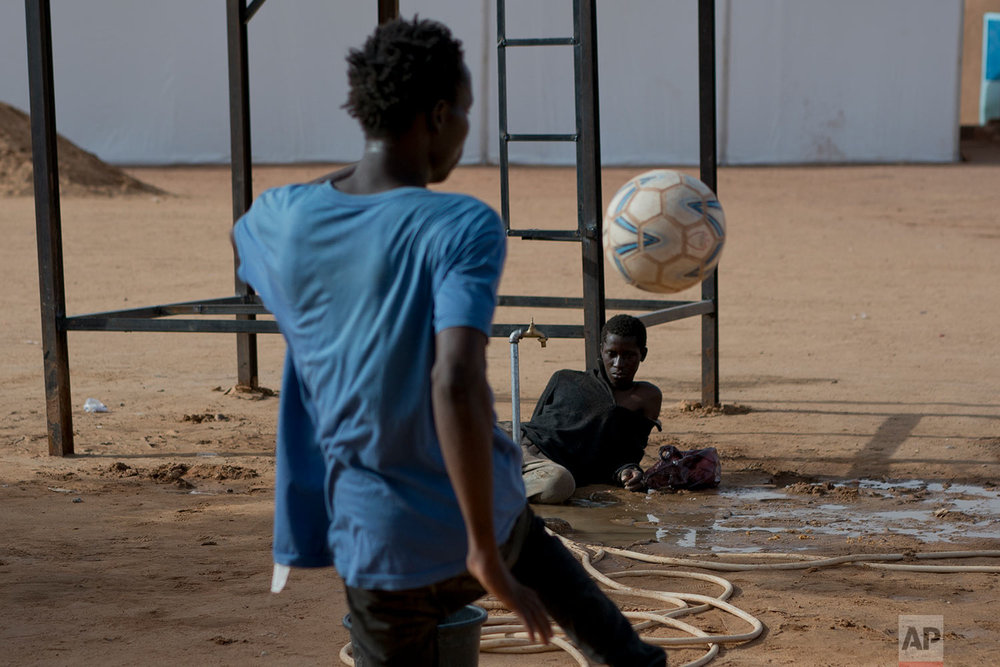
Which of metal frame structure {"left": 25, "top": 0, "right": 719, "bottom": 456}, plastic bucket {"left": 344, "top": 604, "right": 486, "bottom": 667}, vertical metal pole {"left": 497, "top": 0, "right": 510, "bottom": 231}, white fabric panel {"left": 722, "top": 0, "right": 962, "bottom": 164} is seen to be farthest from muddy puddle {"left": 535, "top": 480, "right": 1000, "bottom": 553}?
white fabric panel {"left": 722, "top": 0, "right": 962, "bottom": 164}

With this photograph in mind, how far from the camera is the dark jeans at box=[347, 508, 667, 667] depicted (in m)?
2.17

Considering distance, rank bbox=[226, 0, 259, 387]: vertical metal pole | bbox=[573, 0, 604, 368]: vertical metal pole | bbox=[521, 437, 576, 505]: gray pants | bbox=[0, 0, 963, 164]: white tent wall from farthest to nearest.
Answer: bbox=[0, 0, 963, 164]: white tent wall → bbox=[226, 0, 259, 387]: vertical metal pole → bbox=[573, 0, 604, 368]: vertical metal pole → bbox=[521, 437, 576, 505]: gray pants

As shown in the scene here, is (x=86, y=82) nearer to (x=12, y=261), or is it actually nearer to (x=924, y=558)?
(x=12, y=261)

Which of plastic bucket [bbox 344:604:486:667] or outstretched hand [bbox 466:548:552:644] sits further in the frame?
plastic bucket [bbox 344:604:486:667]

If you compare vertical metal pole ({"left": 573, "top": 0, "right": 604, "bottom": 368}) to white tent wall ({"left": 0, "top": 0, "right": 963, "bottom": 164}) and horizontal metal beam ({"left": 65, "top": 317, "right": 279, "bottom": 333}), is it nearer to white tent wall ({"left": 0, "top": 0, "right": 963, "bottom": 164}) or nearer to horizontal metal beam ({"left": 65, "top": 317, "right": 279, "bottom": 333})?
horizontal metal beam ({"left": 65, "top": 317, "right": 279, "bottom": 333})

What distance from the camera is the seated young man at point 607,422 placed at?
18.8 ft

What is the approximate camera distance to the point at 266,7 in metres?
24.4

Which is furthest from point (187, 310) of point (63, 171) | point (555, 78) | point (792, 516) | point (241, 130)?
point (555, 78)

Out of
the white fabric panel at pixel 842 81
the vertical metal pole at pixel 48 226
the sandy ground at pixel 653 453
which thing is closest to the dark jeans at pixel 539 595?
the sandy ground at pixel 653 453

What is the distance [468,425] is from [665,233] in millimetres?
4316

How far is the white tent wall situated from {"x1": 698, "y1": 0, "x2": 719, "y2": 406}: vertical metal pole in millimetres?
16716

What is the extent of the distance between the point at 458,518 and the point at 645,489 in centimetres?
370

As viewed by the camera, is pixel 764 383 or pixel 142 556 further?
pixel 764 383

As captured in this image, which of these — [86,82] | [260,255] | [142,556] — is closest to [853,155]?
[86,82]
